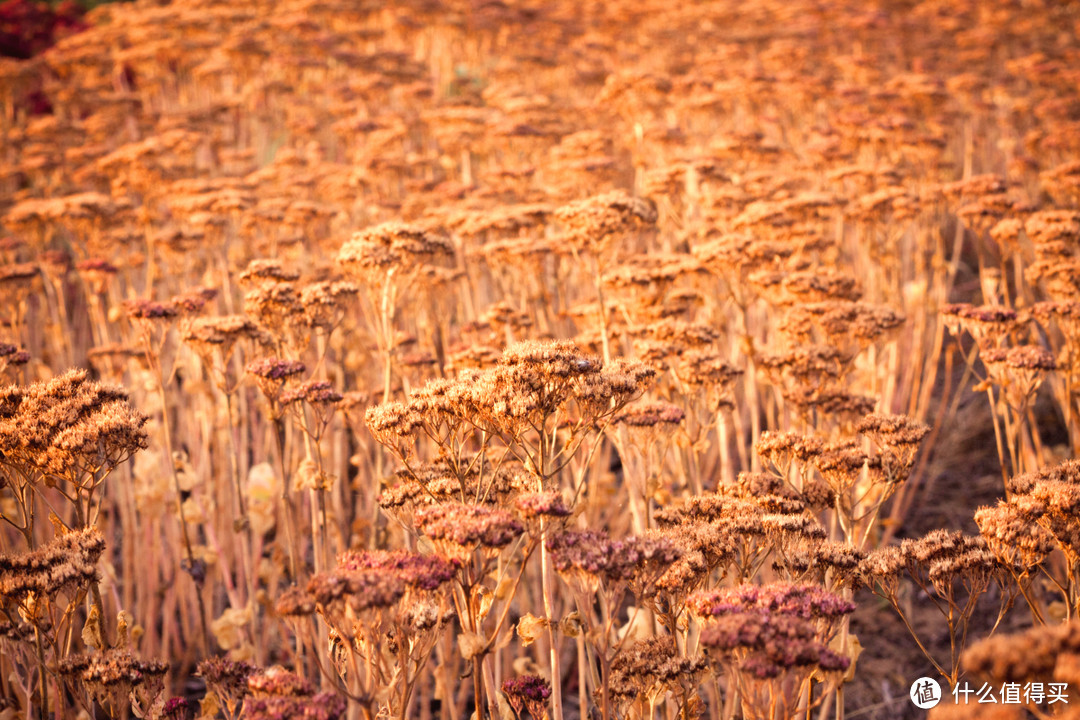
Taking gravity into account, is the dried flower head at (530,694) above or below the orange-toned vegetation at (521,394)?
below

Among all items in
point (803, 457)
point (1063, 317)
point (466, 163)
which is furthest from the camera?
point (466, 163)

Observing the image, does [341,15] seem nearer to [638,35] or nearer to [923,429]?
[638,35]

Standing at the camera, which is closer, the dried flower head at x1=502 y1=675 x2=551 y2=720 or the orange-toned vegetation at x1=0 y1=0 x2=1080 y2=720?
the orange-toned vegetation at x1=0 y1=0 x2=1080 y2=720

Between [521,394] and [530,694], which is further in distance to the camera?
[530,694]

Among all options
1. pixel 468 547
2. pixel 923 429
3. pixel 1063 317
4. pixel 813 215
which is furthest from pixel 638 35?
pixel 468 547

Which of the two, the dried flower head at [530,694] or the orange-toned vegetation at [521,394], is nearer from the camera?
the orange-toned vegetation at [521,394]

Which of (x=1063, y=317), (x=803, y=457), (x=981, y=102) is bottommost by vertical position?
(x=803, y=457)

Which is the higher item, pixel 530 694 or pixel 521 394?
pixel 521 394

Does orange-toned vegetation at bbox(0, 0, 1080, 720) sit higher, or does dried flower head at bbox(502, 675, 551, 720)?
orange-toned vegetation at bbox(0, 0, 1080, 720)
